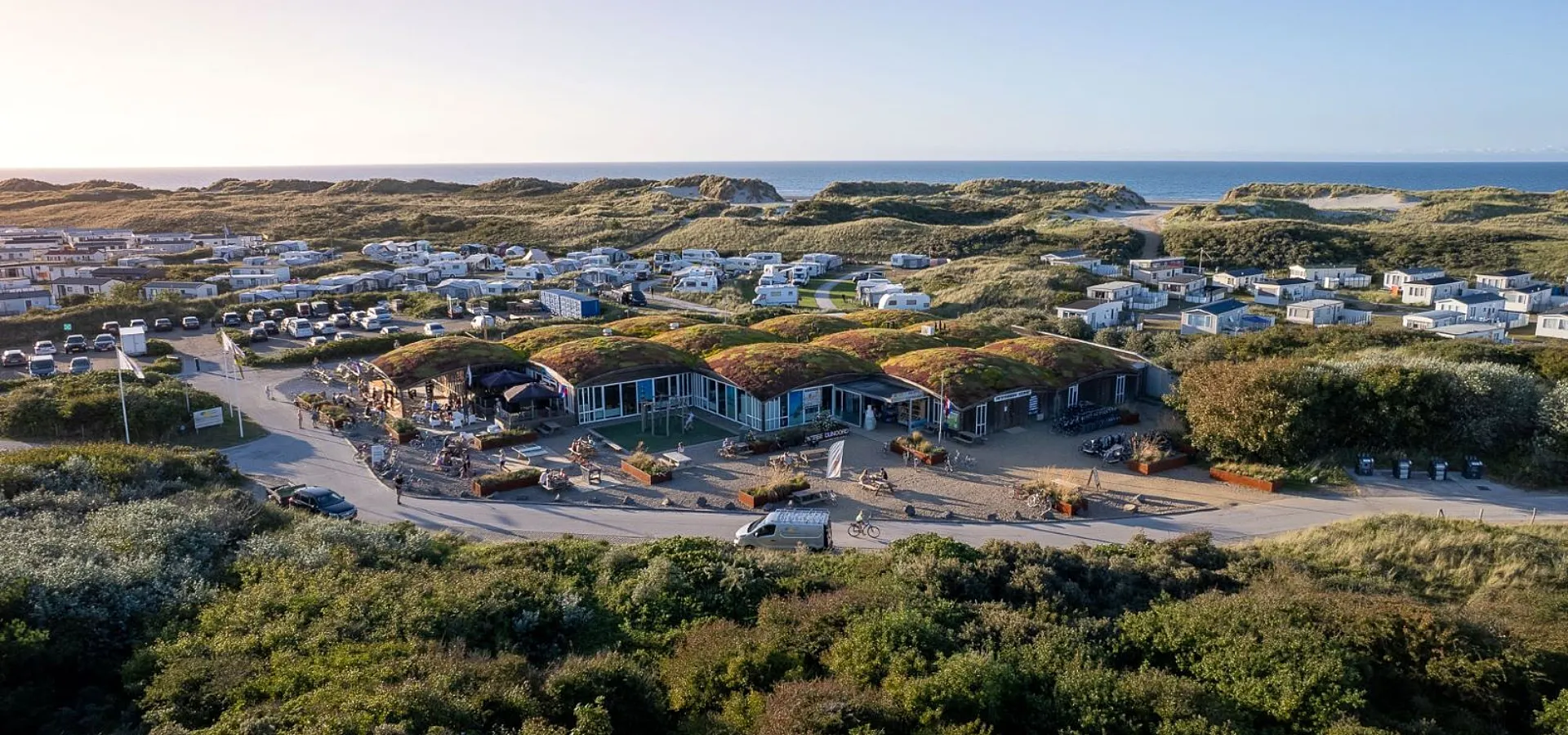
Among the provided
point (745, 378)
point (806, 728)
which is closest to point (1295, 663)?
point (806, 728)

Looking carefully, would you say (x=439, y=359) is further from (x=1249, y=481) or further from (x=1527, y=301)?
(x=1527, y=301)

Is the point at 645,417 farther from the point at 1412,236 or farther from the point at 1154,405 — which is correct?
the point at 1412,236

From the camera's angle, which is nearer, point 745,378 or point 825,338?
point 745,378

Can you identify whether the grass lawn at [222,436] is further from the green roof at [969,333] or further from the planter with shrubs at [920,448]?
the green roof at [969,333]

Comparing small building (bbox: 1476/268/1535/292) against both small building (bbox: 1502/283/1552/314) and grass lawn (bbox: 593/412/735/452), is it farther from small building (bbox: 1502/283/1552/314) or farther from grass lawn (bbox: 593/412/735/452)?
grass lawn (bbox: 593/412/735/452)

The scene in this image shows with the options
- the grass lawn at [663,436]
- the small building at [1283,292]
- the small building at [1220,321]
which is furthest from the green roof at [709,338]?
the small building at [1283,292]

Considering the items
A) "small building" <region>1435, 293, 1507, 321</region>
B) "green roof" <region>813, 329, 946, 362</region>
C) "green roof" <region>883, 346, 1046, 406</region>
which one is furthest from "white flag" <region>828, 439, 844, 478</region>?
"small building" <region>1435, 293, 1507, 321</region>

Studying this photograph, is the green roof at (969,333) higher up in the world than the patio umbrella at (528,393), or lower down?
higher up
